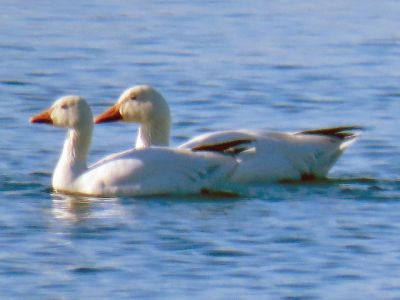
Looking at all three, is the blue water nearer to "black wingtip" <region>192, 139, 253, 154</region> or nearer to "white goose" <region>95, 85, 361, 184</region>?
"white goose" <region>95, 85, 361, 184</region>

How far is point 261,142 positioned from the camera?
1463 centimetres

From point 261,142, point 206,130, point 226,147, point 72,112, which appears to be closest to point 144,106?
point 72,112

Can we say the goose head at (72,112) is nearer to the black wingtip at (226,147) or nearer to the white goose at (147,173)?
the white goose at (147,173)

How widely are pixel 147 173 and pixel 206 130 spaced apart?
3069mm

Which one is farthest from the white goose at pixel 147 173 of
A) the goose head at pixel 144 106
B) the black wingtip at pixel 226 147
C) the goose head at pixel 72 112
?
the goose head at pixel 144 106

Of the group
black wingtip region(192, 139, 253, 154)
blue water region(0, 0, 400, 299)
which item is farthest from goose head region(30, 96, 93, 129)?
black wingtip region(192, 139, 253, 154)

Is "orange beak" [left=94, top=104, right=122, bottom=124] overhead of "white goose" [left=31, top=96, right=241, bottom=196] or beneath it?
overhead

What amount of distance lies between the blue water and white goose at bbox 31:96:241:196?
148 millimetres

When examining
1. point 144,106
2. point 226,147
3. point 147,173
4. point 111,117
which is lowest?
point 147,173

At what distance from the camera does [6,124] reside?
16.8 metres

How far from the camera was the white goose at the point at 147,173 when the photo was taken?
1387cm

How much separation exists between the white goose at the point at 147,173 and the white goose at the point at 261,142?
14.7 inches

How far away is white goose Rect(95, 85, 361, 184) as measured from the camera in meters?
14.5

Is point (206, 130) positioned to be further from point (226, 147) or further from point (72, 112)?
point (226, 147)
